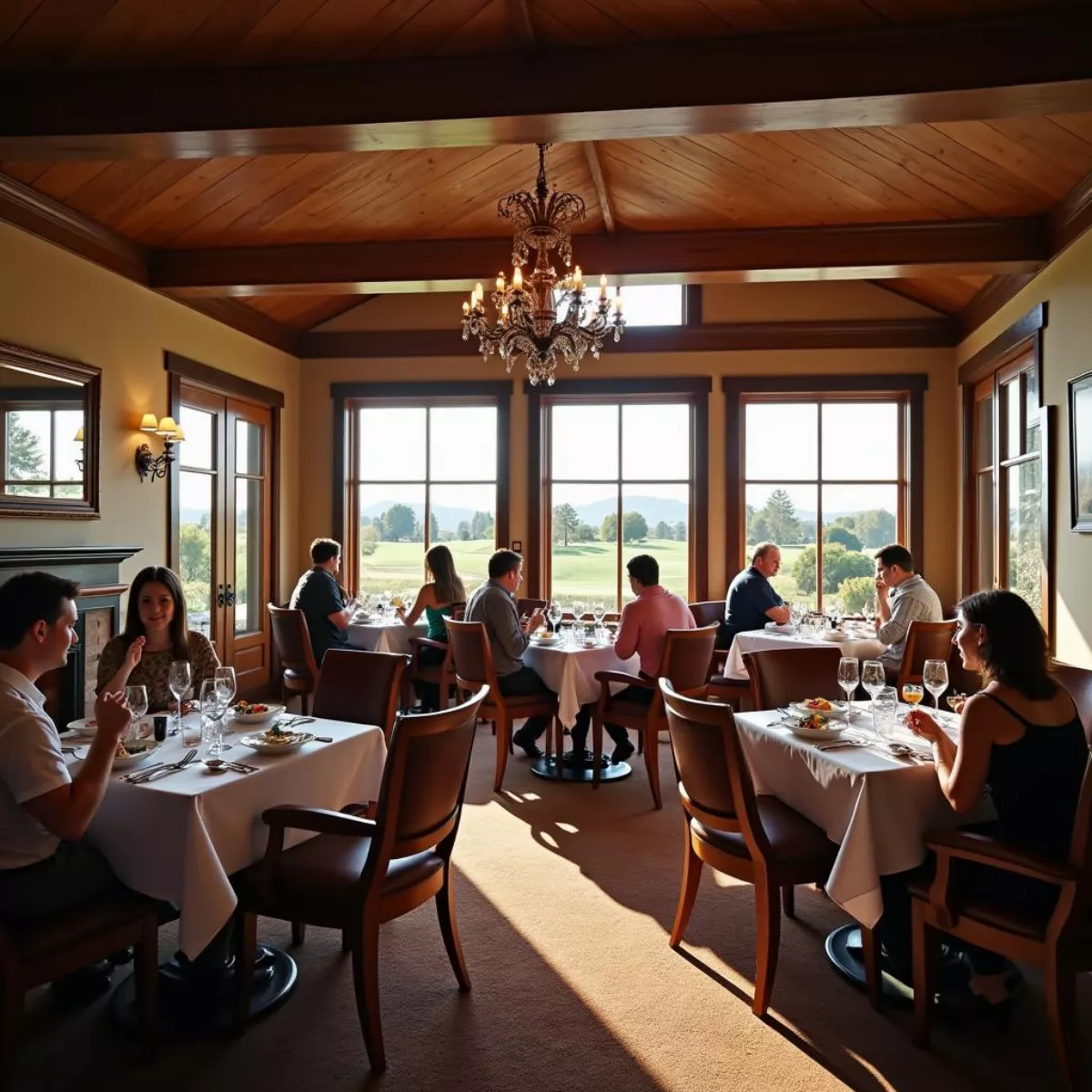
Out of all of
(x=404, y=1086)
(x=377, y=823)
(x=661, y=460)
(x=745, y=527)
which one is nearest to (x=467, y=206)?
(x=661, y=460)

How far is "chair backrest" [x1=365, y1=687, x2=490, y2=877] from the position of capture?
2.40 meters

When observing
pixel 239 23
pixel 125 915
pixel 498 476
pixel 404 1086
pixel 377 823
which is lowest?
pixel 404 1086

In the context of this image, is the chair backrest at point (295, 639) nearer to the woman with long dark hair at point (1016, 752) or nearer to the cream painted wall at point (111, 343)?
the cream painted wall at point (111, 343)

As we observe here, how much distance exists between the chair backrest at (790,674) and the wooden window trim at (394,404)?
4.63 metres

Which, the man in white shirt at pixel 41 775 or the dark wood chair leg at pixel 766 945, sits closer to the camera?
the man in white shirt at pixel 41 775

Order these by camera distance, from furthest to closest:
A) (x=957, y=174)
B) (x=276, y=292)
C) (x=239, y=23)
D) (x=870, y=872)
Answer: (x=276, y=292) < (x=957, y=174) < (x=239, y=23) < (x=870, y=872)

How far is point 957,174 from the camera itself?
5.07m

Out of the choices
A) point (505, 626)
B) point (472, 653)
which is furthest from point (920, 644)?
point (472, 653)

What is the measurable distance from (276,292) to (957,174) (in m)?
4.92

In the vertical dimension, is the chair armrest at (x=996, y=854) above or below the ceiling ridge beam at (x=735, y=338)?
below

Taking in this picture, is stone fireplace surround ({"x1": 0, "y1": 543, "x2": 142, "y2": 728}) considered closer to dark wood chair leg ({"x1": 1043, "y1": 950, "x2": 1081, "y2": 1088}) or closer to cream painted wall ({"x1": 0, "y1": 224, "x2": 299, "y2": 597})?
cream painted wall ({"x1": 0, "y1": 224, "x2": 299, "y2": 597})

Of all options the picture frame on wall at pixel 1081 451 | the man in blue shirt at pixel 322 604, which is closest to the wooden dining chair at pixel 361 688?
the man in blue shirt at pixel 322 604

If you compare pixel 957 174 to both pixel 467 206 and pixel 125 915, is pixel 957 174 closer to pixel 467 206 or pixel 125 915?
pixel 467 206

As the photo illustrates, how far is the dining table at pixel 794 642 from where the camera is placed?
5.77 metres
